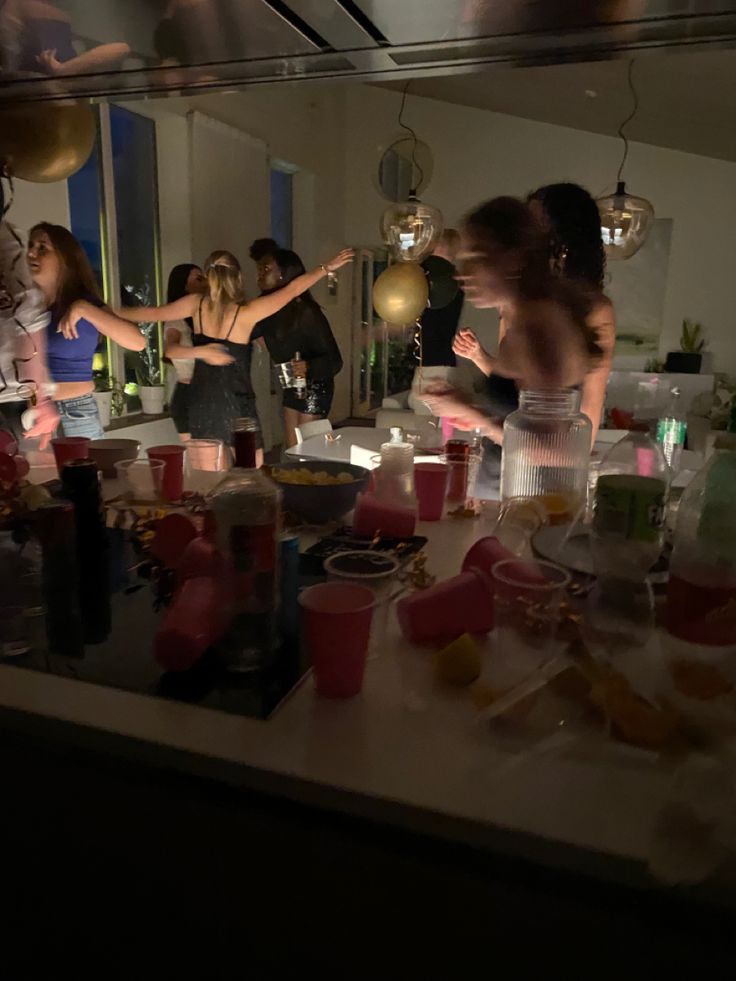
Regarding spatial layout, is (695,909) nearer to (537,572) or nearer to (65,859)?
(537,572)

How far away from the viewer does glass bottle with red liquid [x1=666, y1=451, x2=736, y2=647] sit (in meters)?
0.85

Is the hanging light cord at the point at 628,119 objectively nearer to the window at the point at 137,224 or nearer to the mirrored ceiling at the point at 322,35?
the window at the point at 137,224

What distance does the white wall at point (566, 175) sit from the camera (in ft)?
21.6

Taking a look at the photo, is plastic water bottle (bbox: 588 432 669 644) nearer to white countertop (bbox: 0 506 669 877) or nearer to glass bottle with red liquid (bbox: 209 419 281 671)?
white countertop (bbox: 0 506 669 877)

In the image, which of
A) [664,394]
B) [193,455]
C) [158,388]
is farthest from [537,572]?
[664,394]

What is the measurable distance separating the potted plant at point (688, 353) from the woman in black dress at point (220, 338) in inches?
170

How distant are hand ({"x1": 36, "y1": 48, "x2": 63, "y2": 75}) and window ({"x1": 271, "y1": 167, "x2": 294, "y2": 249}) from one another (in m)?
5.14

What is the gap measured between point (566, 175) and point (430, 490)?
6.41m

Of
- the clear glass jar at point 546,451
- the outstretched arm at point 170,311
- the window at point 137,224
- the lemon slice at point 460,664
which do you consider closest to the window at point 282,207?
the window at point 137,224

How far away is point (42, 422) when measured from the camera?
2.25m

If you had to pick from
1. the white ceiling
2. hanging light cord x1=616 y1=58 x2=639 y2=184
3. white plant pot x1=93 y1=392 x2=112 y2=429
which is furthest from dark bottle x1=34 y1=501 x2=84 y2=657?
hanging light cord x1=616 y1=58 x2=639 y2=184

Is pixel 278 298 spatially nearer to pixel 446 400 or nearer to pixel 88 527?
pixel 446 400

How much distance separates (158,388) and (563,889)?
406 centimetres

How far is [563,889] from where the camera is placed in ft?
2.14
